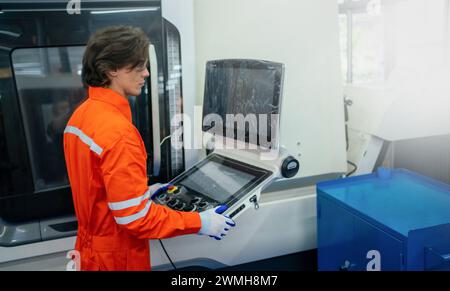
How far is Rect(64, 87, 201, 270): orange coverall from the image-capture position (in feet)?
4.52

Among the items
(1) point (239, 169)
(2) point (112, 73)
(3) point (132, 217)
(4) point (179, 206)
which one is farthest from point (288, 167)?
(2) point (112, 73)

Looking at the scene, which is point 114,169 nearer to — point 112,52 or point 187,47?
point 112,52

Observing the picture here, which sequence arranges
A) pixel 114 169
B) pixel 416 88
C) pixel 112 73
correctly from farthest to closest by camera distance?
pixel 416 88 < pixel 112 73 < pixel 114 169

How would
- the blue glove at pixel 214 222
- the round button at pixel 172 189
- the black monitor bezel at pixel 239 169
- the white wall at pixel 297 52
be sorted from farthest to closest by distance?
the white wall at pixel 297 52, the round button at pixel 172 189, the black monitor bezel at pixel 239 169, the blue glove at pixel 214 222

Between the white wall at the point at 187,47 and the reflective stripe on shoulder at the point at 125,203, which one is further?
the white wall at the point at 187,47

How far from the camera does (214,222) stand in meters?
1.55

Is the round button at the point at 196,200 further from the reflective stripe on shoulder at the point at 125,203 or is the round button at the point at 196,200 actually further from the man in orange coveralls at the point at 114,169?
the reflective stripe on shoulder at the point at 125,203

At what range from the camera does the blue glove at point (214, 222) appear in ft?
5.06

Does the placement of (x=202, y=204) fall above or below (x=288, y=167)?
below

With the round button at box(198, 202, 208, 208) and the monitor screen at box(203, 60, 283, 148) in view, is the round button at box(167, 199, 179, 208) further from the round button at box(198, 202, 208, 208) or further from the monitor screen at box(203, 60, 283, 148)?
the monitor screen at box(203, 60, 283, 148)

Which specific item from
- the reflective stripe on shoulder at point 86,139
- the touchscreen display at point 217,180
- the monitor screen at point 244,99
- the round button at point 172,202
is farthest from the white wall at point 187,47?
the reflective stripe on shoulder at point 86,139

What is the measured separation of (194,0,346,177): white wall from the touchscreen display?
0.44 meters

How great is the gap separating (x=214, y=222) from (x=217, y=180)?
0.29 meters

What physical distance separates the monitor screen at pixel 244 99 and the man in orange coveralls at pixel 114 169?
407 millimetres
